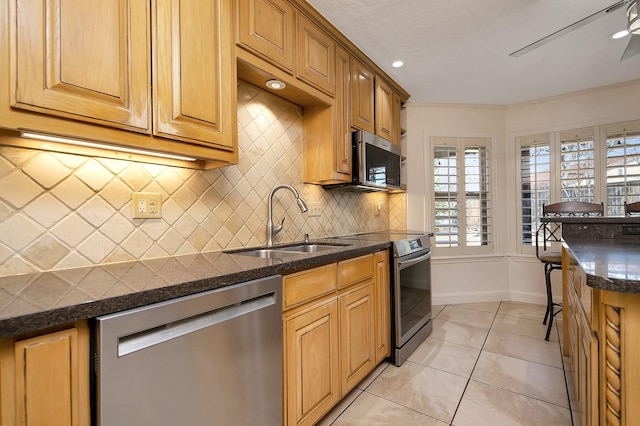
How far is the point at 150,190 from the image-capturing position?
1451 mm

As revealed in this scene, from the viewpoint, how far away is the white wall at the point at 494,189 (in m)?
3.68

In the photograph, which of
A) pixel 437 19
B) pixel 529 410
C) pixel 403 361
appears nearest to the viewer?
pixel 529 410

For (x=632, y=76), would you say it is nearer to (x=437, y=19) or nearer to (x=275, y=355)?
(x=437, y=19)

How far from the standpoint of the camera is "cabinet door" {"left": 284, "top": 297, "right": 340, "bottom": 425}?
1.38 m

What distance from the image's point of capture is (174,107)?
4.05 ft

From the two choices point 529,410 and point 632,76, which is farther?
point 632,76

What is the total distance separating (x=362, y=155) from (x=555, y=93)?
272 cm

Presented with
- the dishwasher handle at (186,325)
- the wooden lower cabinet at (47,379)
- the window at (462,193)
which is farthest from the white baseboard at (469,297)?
the wooden lower cabinet at (47,379)

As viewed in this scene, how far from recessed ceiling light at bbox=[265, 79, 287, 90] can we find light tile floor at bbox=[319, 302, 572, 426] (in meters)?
1.96

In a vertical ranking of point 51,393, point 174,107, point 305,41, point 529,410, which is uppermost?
point 305,41

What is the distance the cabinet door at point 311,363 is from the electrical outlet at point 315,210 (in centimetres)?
93

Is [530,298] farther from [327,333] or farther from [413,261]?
[327,333]

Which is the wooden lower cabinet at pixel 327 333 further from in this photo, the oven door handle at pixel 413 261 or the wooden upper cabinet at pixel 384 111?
the wooden upper cabinet at pixel 384 111

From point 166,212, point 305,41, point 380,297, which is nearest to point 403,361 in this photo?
point 380,297
